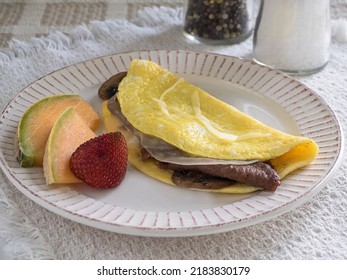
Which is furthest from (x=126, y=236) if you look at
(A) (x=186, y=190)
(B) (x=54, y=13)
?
(B) (x=54, y=13)

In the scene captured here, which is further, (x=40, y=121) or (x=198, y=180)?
(x=40, y=121)

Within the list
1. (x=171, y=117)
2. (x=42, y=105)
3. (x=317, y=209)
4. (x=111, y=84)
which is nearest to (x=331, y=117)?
(x=317, y=209)

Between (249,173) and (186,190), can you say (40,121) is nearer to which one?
(186,190)

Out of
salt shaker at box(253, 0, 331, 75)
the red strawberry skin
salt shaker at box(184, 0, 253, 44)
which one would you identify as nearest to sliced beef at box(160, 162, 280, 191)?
the red strawberry skin

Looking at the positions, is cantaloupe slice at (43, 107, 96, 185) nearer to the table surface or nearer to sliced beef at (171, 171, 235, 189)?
the table surface

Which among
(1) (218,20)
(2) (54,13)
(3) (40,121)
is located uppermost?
(1) (218,20)

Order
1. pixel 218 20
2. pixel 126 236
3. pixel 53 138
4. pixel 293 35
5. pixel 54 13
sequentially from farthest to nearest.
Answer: pixel 54 13
pixel 218 20
pixel 293 35
pixel 53 138
pixel 126 236
